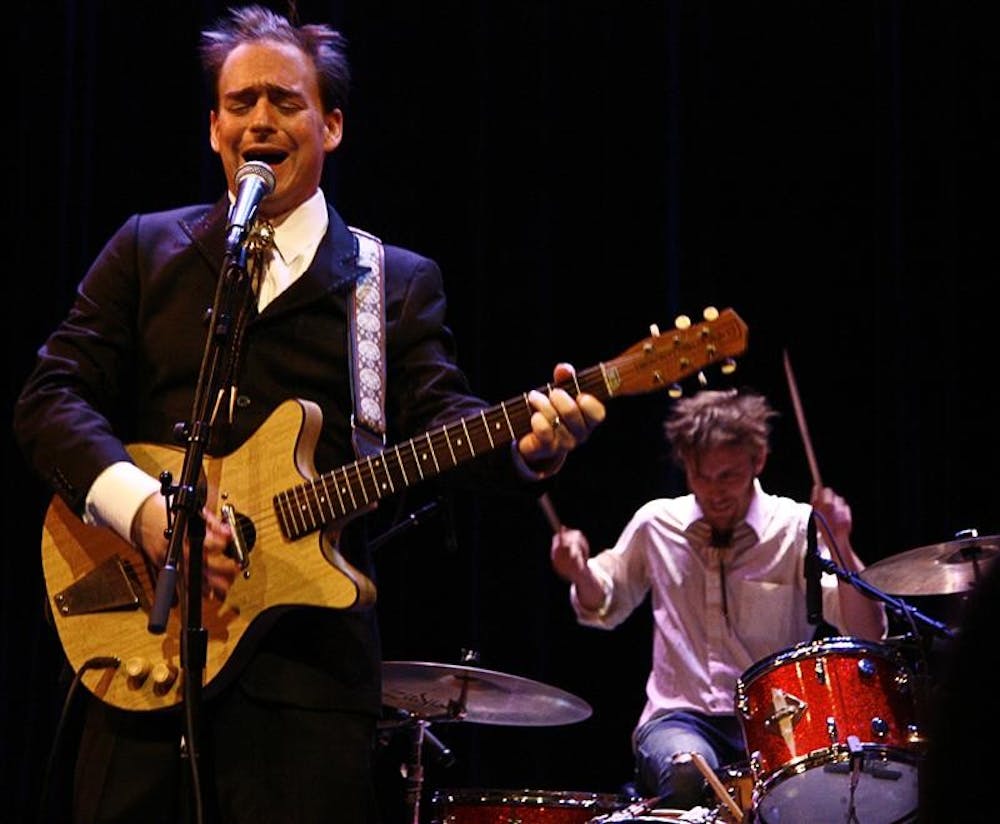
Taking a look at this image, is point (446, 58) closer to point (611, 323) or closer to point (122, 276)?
point (611, 323)

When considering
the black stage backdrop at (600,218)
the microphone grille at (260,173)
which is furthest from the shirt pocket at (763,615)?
the microphone grille at (260,173)

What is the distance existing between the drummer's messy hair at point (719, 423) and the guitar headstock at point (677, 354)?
228 cm

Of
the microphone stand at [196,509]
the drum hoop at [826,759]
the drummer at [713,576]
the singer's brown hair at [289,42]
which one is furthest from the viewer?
the drummer at [713,576]

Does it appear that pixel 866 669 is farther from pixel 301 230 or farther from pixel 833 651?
pixel 301 230

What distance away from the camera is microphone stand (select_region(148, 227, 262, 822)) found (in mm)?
2406

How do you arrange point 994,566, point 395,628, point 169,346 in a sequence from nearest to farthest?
1. point 994,566
2. point 169,346
3. point 395,628

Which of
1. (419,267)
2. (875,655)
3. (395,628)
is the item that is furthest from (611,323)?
(419,267)

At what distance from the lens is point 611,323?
5.54 m

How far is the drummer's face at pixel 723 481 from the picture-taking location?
5.20 meters

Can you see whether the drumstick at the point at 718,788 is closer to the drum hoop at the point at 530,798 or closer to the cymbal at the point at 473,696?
the drum hoop at the point at 530,798

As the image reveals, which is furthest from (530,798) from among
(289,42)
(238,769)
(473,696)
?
(289,42)

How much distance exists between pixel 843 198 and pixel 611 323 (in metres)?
0.99

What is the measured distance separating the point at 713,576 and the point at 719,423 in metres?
0.59

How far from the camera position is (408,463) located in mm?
2820
